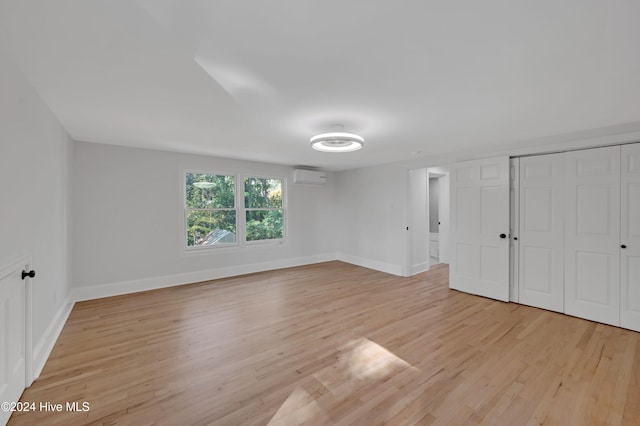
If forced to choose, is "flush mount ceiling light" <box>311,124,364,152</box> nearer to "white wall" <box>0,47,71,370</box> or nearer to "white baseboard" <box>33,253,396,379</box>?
"white wall" <box>0,47,71,370</box>

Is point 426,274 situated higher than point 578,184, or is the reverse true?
point 578,184

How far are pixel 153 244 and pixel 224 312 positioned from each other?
204 cm

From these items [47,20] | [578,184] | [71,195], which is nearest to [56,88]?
[47,20]

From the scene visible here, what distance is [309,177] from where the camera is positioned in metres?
6.27

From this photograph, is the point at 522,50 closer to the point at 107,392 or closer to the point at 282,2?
the point at 282,2

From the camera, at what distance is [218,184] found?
5238mm

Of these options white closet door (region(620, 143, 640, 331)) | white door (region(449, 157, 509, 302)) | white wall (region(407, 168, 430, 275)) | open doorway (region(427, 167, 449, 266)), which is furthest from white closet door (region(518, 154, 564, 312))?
open doorway (region(427, 167, 449, 266))

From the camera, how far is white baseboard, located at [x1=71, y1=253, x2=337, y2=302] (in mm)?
4016

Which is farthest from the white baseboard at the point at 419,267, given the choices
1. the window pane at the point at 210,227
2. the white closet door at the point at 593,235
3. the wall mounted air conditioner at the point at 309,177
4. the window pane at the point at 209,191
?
the window pane at the point at 209,191

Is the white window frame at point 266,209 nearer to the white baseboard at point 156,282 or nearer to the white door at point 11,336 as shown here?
the white baseboard at point 156,282

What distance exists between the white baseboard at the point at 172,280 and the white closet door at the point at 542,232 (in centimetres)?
436

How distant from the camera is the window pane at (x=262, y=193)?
566 cm

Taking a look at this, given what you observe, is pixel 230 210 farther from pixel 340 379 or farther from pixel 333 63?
pixel 333 63

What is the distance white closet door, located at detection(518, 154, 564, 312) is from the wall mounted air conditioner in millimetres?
3942
